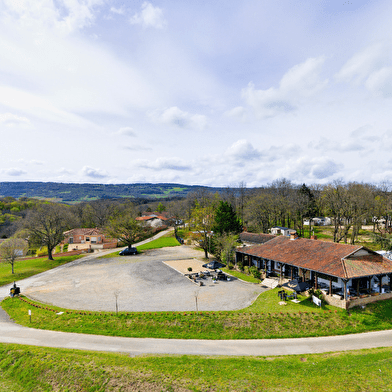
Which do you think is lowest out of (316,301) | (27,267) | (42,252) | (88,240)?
(42,252)

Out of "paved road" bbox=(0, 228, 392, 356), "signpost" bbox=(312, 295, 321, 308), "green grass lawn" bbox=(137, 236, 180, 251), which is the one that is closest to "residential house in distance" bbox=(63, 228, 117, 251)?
"green grass lawn" bbox=(137, 236, 180, 251)

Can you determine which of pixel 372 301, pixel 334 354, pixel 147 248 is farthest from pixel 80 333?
pixel 147 248

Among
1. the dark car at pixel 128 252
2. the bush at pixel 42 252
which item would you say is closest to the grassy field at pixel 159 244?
the dark car at pixel 128 252

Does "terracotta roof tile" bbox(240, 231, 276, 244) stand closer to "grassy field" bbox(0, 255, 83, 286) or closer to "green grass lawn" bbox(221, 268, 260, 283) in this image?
"green grass lawn" bbox(221, 268, 260, 283)

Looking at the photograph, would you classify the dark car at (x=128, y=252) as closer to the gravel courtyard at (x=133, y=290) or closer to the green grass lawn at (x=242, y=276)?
the gravel courtyard at (x=133, y=290)

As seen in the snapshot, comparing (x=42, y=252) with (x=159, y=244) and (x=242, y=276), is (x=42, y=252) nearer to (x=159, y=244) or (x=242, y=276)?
(x=159, y=244)

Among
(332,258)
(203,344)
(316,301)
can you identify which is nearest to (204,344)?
(203,344)
